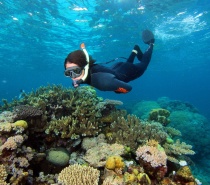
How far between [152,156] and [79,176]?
1.79 m

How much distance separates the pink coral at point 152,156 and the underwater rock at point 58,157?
210cm

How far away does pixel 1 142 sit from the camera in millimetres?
4793

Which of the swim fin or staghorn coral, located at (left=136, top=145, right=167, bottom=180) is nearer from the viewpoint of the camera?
staghorn coral, located at (left=136, top=145, right=167, bottom=180)

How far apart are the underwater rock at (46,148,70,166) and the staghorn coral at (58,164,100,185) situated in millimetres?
1168

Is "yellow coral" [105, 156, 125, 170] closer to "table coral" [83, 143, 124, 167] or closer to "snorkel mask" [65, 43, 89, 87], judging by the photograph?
"table coral" [83, 143, 124, 167]

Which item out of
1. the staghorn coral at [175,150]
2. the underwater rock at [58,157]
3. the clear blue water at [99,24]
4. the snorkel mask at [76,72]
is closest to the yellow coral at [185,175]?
the staghorn coral at [175,150]

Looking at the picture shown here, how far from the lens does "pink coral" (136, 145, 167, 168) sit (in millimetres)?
4453

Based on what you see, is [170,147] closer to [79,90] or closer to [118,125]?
[118,125]

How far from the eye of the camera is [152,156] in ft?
14.9

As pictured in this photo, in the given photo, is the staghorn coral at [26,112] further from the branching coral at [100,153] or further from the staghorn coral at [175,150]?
the staghorn coral at [175,150]

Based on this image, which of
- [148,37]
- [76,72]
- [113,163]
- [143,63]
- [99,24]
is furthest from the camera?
[99,24]

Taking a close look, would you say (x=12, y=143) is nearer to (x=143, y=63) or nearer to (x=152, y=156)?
(x=152, y=156)

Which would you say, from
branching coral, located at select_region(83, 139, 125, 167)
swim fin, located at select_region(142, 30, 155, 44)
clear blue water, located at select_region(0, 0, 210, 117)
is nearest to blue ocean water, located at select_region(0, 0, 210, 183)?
clear blue water, located at select_region(0, 0, 210, 117)

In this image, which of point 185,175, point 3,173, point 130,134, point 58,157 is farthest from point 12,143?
point 185,175
